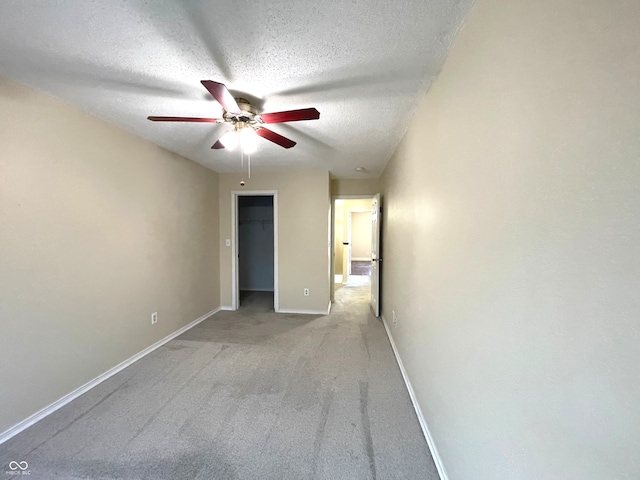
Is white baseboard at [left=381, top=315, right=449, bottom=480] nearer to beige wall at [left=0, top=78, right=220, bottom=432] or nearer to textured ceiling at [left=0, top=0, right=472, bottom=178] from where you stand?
textured ceiling at [left=0, top=0, right=472, bottom=178]

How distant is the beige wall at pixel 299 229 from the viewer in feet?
13.1

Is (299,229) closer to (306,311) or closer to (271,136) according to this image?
(306,311)

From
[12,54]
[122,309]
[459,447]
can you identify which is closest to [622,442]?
[459,447]

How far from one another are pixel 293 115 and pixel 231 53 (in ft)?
1.50

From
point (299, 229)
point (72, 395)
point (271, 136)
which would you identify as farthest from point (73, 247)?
A: point (299, 229)

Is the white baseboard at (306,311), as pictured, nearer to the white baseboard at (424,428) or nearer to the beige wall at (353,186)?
the white baseboard at (424,428)

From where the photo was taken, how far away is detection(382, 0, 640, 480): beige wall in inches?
18.5

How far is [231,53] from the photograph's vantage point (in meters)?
1.37

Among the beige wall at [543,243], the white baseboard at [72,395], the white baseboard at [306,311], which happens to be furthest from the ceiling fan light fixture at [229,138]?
the white baseboard at [306,311]

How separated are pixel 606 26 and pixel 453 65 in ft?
2.97

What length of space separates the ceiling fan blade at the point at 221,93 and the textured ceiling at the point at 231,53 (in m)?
0.19

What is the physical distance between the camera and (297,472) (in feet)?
4.56

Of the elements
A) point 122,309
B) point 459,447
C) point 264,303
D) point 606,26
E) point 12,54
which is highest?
point 12,54

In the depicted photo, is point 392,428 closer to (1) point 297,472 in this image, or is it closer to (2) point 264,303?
(1) point 297,472
